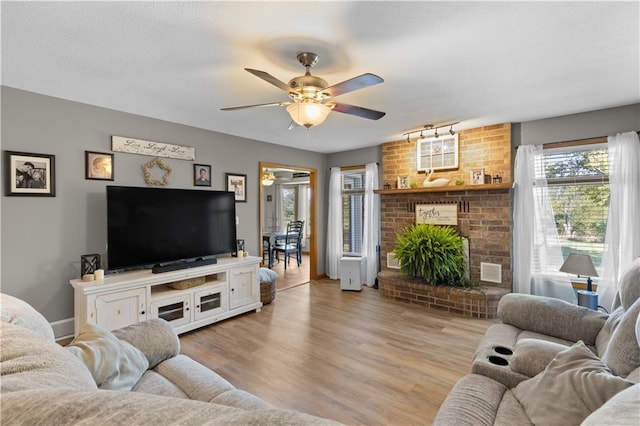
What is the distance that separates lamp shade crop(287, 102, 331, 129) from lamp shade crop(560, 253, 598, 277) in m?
2.90

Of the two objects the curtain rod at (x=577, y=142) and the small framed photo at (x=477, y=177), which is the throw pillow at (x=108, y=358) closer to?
the small framed photo at (x=477, y=177)

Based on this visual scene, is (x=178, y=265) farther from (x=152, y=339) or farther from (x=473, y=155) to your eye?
(x=473, y=155)

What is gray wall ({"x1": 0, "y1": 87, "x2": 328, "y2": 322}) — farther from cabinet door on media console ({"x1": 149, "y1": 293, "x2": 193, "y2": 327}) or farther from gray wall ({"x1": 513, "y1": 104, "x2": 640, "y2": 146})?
gray wall ({"x1": 513, "y1": 104, "x2": 640, "y2": 146})

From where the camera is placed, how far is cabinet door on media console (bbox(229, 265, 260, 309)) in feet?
12.2

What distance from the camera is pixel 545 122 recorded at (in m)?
3.72

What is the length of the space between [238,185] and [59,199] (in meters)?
2.05

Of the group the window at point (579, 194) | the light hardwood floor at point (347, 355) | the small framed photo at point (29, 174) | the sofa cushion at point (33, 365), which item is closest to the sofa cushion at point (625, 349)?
the light hardwood floor at point (347, 355)

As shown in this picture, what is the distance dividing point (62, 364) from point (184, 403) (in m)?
0.55

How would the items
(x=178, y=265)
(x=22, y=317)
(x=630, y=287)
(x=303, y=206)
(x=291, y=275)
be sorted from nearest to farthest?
(x=22, y=317), (x=630, y=287), (x=178, y=265), (x=291, y=275), (x=303, y=206)

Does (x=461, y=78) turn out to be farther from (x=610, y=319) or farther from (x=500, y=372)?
(x=500, y=372)

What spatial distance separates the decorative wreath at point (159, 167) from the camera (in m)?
3.49

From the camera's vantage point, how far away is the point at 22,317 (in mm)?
1166

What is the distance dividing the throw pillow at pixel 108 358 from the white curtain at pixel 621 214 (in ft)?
14.8

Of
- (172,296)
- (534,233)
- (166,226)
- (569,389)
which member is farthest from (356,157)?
(569,389)
